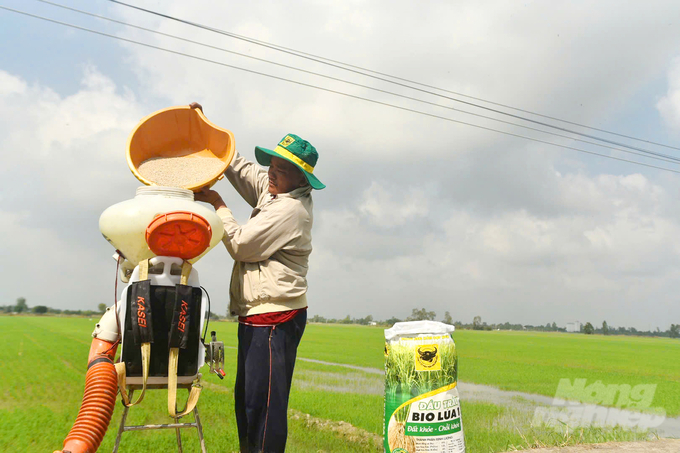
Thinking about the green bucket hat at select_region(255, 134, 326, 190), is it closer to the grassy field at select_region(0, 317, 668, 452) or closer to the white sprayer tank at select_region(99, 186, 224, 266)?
the white sprayer tank at select_region(99, 186, 224, 266)

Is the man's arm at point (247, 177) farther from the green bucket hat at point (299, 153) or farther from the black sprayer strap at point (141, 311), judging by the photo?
the black sprayer strap at point (141, 311)

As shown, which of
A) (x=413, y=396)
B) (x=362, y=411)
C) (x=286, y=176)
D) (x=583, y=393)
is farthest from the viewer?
(x=583, y=393)

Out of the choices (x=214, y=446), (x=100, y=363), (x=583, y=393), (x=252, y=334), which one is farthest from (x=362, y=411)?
(x=583, y=393)

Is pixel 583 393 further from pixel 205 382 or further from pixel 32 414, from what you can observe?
pixel 32 414

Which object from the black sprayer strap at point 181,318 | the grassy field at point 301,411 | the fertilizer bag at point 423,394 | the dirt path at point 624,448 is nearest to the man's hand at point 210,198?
the black sprayer strap at point 181,318

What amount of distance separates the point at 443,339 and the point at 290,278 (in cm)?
87

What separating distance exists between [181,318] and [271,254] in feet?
2.15

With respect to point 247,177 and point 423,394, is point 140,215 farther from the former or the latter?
point 423,394

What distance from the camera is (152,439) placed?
5.36 metres

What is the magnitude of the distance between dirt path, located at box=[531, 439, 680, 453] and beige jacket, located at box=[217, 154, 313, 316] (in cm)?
283

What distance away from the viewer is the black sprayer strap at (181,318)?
6.82 feet

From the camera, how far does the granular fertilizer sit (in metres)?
2.55

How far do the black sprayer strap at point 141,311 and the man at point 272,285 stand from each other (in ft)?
1.85

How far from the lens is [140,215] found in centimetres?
209
